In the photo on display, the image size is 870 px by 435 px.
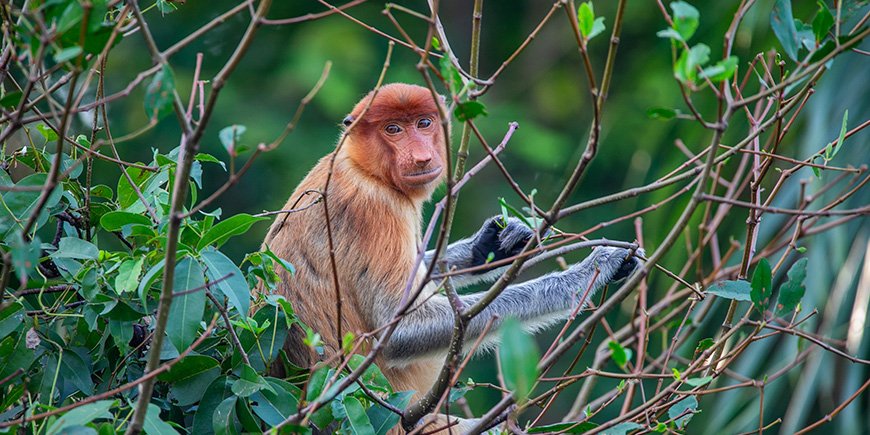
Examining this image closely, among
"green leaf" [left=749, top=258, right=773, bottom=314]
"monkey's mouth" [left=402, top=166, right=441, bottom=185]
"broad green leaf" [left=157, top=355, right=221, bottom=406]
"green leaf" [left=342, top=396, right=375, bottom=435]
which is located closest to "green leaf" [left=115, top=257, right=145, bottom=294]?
"broad green leaf" [left=157, top=355, right=221, bottom=406]

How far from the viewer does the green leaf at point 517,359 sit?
56.9 inches

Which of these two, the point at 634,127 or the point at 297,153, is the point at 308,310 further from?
the point at 634,127

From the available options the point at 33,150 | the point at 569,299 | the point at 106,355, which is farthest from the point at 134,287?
the point at 569,299

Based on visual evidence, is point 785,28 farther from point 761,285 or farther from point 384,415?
point 384,415

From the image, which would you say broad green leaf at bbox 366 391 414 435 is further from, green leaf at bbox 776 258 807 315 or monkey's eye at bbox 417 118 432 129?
monkey's eye at bbox 417 118 432 129

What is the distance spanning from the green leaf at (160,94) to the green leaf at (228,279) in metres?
0.51

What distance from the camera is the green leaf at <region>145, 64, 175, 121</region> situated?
1683 mm

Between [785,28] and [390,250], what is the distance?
79.8 inches

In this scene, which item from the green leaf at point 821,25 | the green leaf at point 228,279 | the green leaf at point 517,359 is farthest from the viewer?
the green leaf at point 228,279

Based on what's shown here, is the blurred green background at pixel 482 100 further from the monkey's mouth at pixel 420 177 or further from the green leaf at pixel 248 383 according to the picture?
the green leaf at pixel 248 383

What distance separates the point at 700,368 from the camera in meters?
2.39

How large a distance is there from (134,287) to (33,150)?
698 millimetres

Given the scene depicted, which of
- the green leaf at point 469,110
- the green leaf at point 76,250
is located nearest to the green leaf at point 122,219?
the green leaf at point 76,250

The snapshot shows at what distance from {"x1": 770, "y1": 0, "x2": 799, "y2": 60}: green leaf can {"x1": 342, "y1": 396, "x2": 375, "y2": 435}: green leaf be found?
4.10ft
